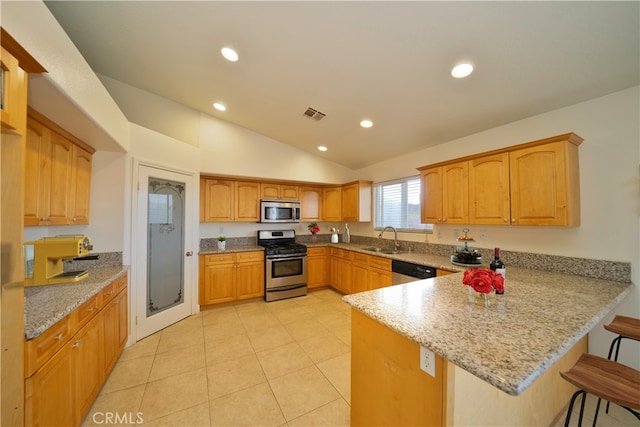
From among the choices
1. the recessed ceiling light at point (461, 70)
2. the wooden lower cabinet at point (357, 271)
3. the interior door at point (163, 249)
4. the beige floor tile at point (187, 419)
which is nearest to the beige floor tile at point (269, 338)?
the beige floor tile at point (187, 419)

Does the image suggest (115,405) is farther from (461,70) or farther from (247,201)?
(461,70)

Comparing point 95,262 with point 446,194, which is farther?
point 446,194

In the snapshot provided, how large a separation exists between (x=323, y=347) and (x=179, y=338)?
1718 mm

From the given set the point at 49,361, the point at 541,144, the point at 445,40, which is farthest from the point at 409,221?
the point at 49,361

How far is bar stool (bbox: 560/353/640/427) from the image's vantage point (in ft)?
3.48

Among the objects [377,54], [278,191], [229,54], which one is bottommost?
[278,191]

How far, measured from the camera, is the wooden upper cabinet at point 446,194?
8.86 ft

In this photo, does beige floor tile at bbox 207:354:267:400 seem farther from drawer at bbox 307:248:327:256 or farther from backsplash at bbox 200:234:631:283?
backsplash at bbox 200:234:631:283


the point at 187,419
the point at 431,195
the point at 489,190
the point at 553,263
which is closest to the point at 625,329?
the point at 553,263

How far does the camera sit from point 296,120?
3.36 meters

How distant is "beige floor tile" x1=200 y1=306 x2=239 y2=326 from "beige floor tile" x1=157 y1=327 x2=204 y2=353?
24cm

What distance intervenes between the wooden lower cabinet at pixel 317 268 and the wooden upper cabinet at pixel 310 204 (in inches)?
27.9

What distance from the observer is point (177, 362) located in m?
2.28

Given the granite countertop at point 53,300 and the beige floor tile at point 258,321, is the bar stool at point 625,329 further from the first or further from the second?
the granite countertop at point 53,300
